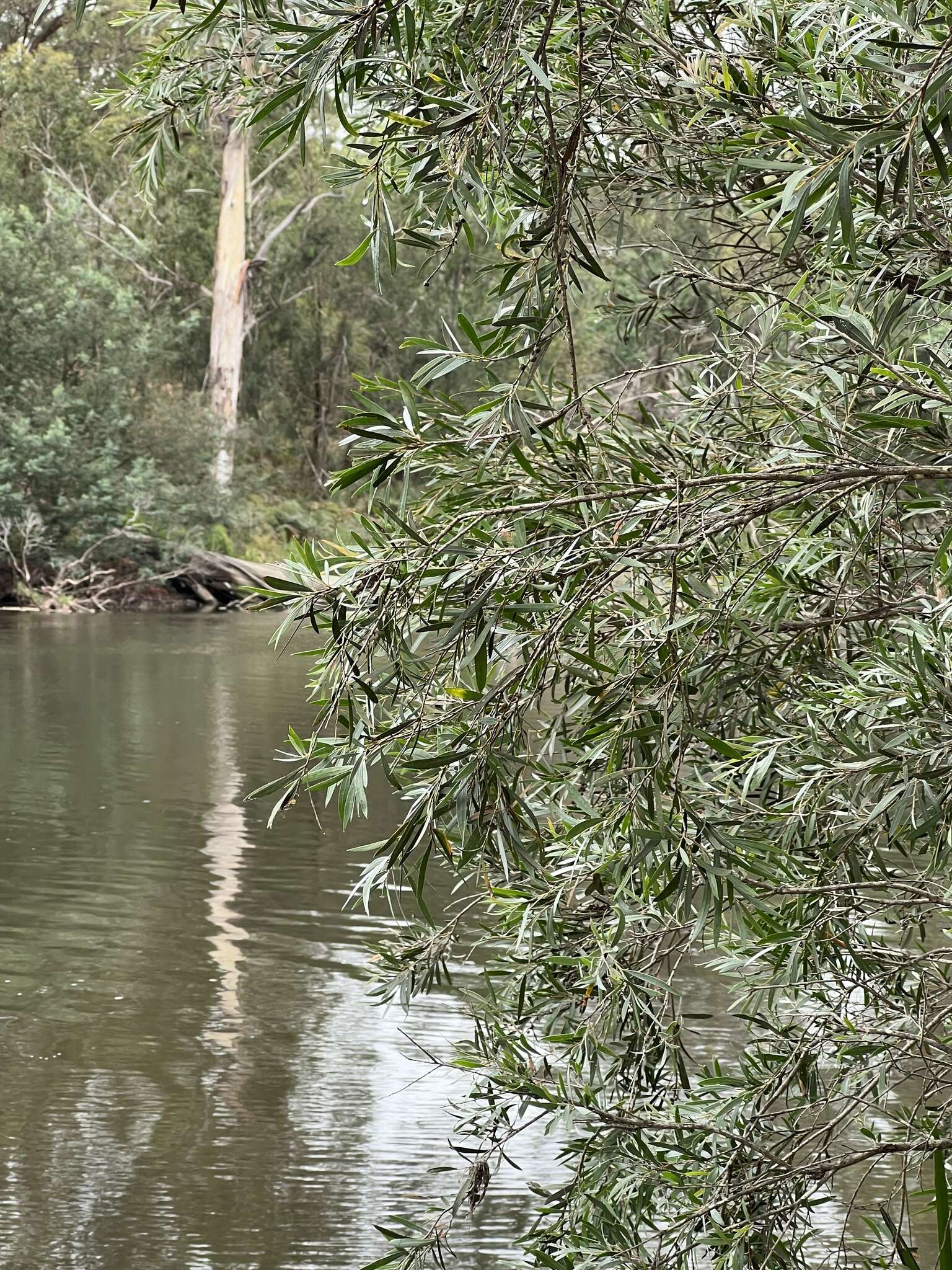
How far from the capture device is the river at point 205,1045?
5293 millimetres

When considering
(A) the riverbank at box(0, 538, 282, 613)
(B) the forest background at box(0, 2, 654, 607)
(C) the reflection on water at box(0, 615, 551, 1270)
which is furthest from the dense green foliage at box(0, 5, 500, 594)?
(C) the reflection on water at box(0, 615, 551, 1270)

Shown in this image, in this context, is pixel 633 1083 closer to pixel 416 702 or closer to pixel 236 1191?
pixel 416 702

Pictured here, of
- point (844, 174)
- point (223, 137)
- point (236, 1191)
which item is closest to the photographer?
point (844, 174)

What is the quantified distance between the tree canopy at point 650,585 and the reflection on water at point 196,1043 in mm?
1640

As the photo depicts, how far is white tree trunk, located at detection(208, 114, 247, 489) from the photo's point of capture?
37406mm

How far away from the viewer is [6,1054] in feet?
22.6

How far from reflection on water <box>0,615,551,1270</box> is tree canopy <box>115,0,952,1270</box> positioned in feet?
5.38

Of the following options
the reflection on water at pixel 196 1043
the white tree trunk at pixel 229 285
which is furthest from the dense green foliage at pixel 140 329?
the reflection on water at pixel 196 1043

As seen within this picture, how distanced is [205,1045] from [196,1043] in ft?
0.15

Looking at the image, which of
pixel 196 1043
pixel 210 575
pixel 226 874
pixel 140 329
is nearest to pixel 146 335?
pixel 140 329

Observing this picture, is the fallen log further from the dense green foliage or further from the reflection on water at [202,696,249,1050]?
→ the reflection on water at [202,696,249,1050]

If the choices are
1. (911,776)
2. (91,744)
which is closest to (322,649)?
(911,776)

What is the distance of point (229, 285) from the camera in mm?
38062

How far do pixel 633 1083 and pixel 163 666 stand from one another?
60.4 feet
